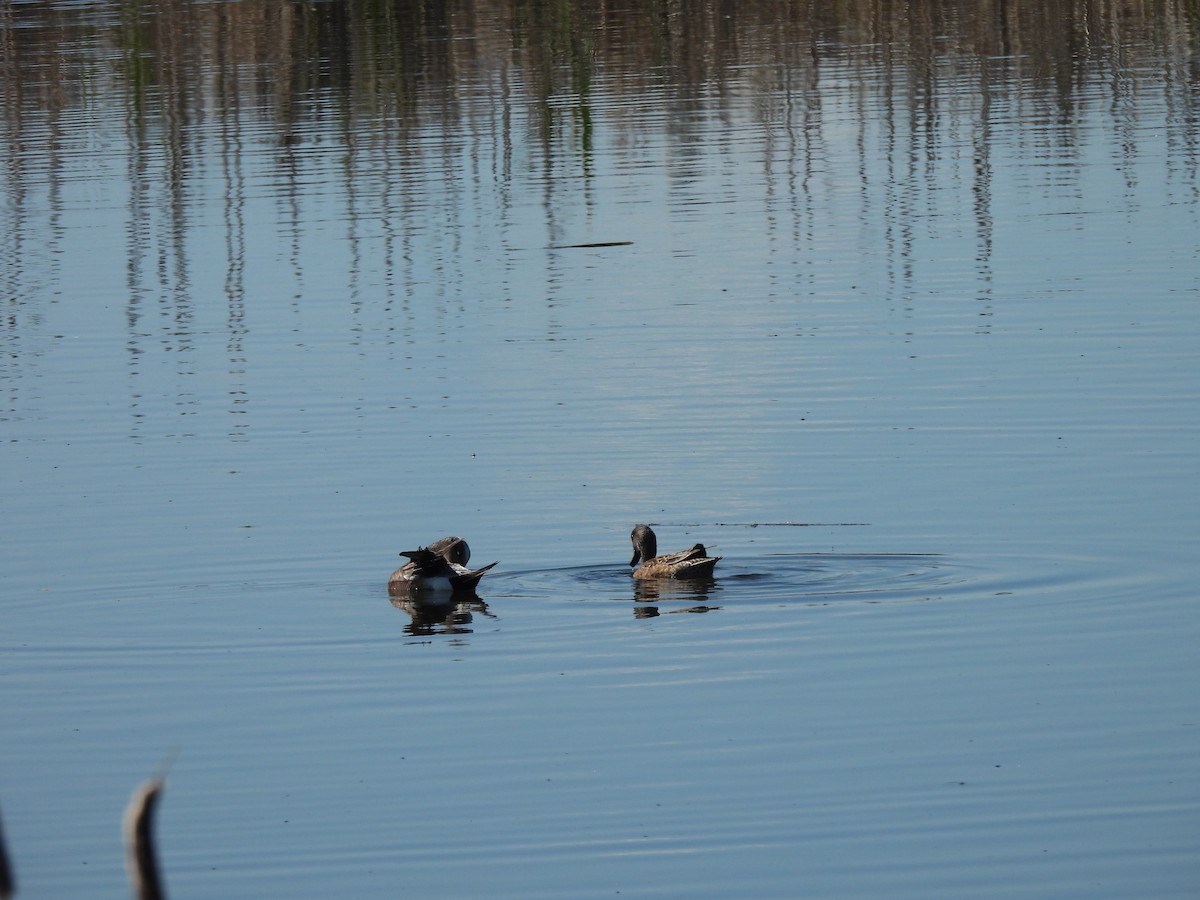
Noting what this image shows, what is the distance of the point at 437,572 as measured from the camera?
992 centimetres

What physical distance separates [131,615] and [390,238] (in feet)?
32.3

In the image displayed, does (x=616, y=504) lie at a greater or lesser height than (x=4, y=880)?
greater

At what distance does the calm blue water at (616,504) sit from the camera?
277 inches

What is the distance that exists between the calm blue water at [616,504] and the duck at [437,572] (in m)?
0.13

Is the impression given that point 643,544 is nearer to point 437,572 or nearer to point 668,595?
point 668,595

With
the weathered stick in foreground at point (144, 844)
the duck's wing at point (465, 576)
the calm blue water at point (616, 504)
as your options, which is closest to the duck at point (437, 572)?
the duck's wing at point (465, 576)

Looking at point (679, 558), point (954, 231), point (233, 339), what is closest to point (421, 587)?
point (679, 558)

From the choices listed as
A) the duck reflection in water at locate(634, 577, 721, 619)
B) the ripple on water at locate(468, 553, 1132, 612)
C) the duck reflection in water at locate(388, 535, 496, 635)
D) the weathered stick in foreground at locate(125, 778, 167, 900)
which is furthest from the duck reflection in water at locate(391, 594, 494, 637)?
the weathered stick in foreground at locate(125, 778, 167, 900)

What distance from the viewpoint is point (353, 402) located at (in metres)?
13.8

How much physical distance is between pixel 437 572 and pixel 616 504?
5.52 feet

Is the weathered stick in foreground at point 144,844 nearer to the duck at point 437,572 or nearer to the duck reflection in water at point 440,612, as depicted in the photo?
the duck reflection in water at point 440,612

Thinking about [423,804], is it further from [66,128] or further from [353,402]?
[66,128]

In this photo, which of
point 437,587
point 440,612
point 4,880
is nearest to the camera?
point 4,880

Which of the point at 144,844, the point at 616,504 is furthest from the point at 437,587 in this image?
the point at 144,844
